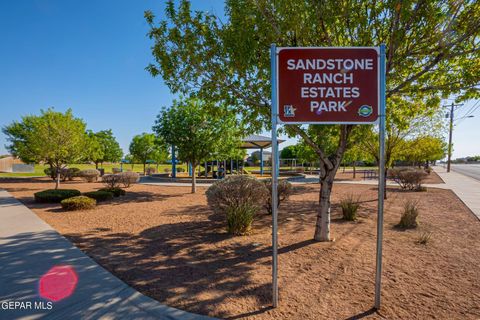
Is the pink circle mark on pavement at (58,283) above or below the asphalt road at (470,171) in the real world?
below

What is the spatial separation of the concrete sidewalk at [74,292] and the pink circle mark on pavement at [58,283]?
7 cm

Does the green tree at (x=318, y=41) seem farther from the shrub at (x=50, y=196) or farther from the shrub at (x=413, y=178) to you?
the shrub at (x=413, y=178)

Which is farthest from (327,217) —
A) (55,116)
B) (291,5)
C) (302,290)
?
(55,116)

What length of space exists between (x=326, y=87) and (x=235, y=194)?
423 centimetres

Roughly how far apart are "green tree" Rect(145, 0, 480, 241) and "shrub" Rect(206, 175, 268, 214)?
1898 millimetres

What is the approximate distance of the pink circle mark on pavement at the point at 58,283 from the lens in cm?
356

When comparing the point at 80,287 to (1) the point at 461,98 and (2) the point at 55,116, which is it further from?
(2) the point at 55,116

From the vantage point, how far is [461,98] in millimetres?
5781

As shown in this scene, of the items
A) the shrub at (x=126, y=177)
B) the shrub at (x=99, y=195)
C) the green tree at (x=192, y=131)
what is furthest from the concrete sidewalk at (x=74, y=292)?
the shrub at (x=126, y=177)

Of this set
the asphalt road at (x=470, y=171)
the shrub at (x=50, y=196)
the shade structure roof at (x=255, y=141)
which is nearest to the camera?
the shrub at (x=50, y=196)

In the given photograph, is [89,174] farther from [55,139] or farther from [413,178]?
[413,178]

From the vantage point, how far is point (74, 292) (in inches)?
142

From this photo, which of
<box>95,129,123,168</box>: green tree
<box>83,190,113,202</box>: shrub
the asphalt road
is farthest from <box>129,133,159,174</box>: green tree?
the asphalt road

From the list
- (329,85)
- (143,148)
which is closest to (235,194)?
(329,85)
